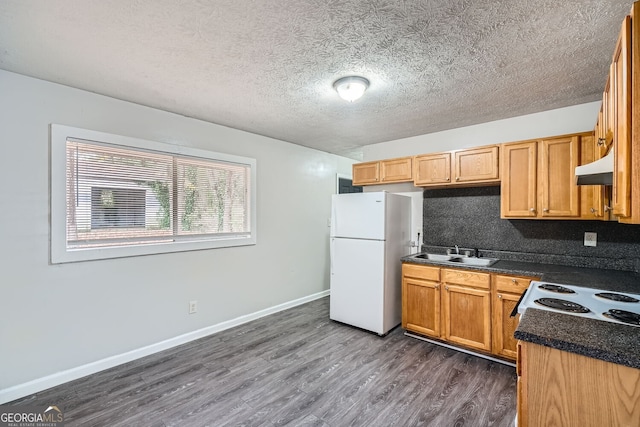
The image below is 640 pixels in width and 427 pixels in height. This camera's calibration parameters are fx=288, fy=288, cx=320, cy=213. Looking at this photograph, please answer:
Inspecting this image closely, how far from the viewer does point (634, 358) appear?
1.00 meters

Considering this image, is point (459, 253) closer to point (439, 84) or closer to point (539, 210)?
point (539, 210)

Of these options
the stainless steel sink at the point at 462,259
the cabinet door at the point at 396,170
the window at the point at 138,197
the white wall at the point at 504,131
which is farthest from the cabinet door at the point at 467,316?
the window at the point at 138,197

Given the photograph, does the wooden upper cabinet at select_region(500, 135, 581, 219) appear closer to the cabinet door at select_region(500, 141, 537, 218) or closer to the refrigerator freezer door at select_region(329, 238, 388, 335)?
the cabinet door at select_region(500, 141, 537, 218)

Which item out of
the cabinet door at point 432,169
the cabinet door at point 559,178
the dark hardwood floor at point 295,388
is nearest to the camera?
the dark hardwood floor at point 295,388

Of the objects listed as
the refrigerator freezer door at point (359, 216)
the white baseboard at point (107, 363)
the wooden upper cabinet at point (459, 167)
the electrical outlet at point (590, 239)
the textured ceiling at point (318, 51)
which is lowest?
the white baseboard at point (107, 363)

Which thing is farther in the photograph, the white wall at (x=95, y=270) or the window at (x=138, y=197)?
the window at (x=138, y=197)

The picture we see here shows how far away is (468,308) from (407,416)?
126cm

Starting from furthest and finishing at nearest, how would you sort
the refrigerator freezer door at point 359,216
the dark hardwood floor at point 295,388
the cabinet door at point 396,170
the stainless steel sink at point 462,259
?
the cabinet door at point 396,170
the refrigerator freezer door at point 359,216
the stainless steel sink at point 462,259
the dark hardwood floor at point 295,388

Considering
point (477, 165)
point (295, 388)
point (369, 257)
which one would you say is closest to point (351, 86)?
point (477, 165)

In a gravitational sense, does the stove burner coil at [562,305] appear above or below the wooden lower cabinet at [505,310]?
above

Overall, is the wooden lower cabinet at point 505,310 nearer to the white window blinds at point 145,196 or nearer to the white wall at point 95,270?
the white wall at point 95,270

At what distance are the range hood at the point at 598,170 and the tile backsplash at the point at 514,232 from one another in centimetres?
116

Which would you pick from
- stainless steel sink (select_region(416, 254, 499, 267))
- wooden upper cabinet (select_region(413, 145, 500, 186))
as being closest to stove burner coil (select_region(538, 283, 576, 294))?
stainless steel sink (select_region(416, 254, 499, 267))

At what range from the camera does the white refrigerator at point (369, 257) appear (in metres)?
3.25
